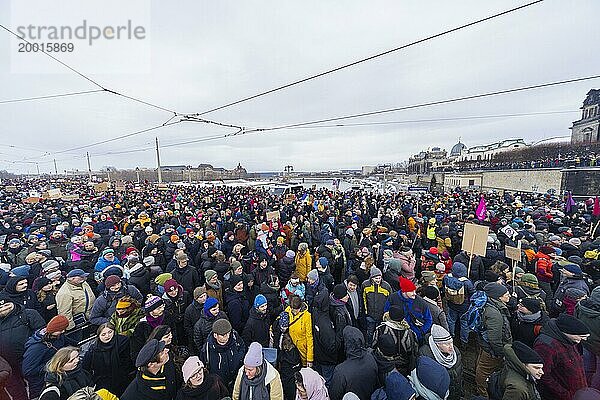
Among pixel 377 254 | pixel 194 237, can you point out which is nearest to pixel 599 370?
pixel 377 254

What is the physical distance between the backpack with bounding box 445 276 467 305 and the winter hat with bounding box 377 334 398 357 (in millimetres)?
2680

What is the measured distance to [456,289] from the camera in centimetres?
499

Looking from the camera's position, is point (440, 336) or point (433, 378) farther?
point (440, 336)

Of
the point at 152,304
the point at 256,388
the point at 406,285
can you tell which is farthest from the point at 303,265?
the point at 256,388

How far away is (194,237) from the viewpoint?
832cm

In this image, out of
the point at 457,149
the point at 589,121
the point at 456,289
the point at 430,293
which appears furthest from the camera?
the point at 457,149

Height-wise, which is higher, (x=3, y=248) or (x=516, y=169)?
(x=516, y=169)

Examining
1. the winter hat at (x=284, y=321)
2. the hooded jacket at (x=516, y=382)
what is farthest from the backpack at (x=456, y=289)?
the winter hat at (x=284, y=321)

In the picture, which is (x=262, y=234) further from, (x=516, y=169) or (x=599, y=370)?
(x=516, y=169)

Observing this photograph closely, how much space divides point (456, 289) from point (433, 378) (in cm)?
308

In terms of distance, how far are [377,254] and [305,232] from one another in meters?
2.97

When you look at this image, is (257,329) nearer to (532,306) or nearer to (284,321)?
(284,321)

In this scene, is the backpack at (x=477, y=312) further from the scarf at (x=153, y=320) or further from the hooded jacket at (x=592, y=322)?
the scarf at (x=153, y=320)

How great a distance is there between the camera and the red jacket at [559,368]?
2.71m
